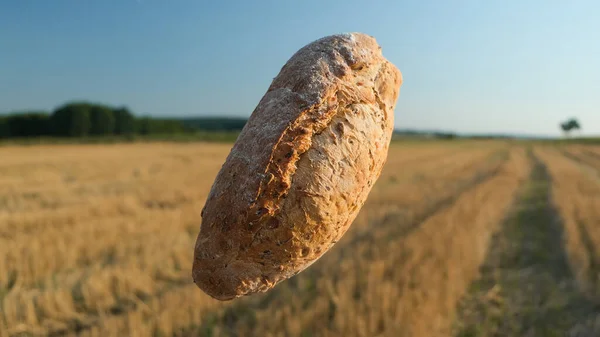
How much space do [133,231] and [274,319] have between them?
4.31 m

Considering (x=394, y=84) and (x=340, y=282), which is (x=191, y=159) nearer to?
(x=340, y=282)

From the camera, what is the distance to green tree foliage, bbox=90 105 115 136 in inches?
2653

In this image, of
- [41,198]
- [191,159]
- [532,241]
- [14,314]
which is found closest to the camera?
[14,314]

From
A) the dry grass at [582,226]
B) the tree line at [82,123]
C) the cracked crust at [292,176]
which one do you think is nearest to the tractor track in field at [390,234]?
the dry grass at [582,226]

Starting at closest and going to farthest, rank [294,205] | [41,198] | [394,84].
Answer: [294,205], [394,84], [41,198]

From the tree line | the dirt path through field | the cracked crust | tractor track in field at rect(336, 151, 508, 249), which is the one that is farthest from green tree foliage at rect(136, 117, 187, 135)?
the cracked crust

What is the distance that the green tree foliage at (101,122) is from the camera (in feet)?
221

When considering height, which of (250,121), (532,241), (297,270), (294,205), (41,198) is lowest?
(41,198)

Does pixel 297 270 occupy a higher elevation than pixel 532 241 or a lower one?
higher

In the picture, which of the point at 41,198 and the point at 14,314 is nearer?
the point at 14,314

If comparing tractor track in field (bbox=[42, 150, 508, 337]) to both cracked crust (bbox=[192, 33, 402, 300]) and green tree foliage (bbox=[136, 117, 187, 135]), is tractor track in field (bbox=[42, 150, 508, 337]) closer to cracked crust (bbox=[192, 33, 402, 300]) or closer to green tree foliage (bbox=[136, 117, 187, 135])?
cracked crust (bbox=[192, 33, 402, 300])

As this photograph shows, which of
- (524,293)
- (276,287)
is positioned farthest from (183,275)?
(524,293)

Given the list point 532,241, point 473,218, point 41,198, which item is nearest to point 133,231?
point 41,198

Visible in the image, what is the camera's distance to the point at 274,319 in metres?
4.54
